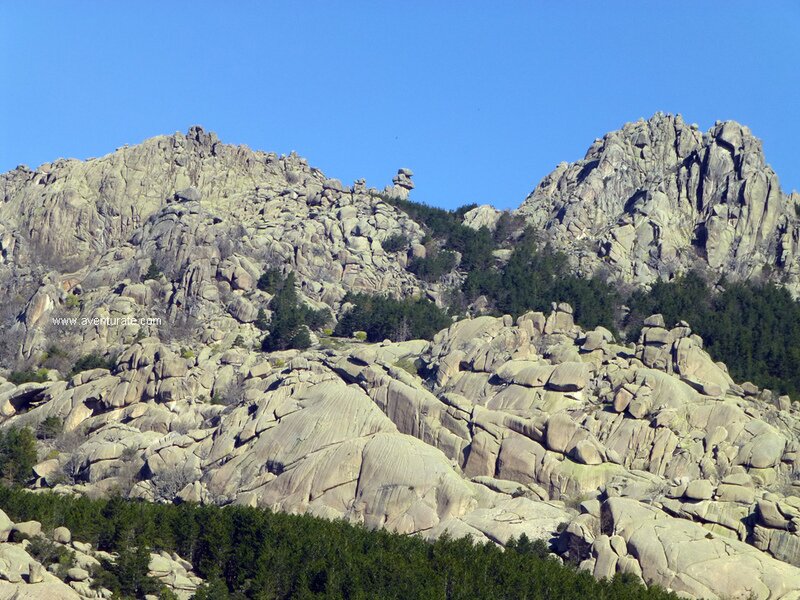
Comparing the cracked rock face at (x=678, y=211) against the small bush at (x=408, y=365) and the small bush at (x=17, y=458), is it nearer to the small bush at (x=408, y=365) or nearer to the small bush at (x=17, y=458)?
the small bush at (x=408, y=365)

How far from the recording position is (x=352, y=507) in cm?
8631

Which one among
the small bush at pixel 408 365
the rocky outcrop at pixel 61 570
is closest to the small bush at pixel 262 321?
the small bush at pixel 408 365

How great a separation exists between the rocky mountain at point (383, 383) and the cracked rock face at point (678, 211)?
1.14ft

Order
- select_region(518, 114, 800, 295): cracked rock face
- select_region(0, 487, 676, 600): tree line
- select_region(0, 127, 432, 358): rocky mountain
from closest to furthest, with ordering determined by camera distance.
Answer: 1. select_region(0, 487, 676, 600): tree line
2. select_region(0, 127, 432, 358): rocky mountain
3. select_region(518, 114, 800, 295): cracked rock face

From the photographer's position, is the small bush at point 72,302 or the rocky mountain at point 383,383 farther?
the small bush at point 72,302

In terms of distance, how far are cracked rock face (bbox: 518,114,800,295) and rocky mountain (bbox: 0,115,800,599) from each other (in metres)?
0.35

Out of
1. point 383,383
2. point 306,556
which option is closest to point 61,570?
point 306,556

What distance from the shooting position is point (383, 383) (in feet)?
327

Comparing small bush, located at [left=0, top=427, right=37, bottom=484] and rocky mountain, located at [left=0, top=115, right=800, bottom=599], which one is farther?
small bush, located at [left=0, top=427, right=37, bottom=484]

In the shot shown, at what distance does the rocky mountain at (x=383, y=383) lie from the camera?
3292 inches

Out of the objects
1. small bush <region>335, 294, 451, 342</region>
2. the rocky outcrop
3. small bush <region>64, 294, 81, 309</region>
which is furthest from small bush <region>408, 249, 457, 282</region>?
the rocky outcrop

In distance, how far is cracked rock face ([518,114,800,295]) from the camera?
151 metres

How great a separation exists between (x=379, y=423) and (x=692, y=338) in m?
A: 30.6

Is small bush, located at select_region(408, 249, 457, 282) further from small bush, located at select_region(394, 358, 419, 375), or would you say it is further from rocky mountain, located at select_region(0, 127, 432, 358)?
small bush, located at select_region(394, 358, 419, 375)
